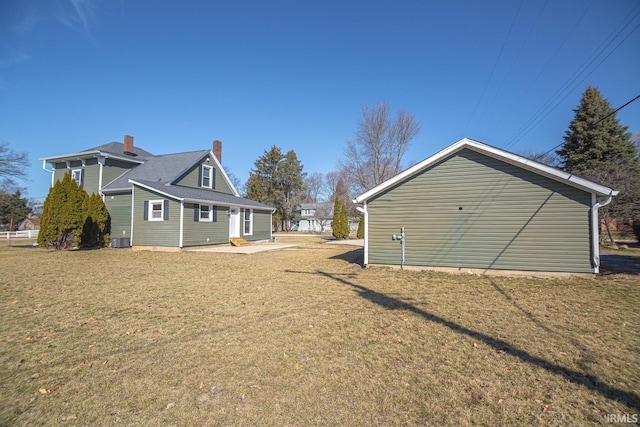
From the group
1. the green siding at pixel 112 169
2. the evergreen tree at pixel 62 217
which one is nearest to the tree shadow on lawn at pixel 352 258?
the evergreen tree at pixel 62 217

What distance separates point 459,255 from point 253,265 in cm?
720

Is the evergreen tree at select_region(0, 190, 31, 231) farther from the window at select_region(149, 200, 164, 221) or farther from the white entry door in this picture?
the white entry door

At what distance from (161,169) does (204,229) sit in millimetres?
6177

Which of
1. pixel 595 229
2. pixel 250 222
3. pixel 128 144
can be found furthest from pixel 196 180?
pixel 595 229

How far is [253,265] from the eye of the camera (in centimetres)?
1112

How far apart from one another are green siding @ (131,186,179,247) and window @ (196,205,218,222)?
140cm

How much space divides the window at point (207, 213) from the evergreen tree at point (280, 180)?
23.8 metres

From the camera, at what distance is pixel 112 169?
19.7 metres

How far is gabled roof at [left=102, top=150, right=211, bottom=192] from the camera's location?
61.1 feet

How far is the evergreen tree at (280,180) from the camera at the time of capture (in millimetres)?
43781

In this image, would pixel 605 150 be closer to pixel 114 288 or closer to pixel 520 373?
pixel 520 373

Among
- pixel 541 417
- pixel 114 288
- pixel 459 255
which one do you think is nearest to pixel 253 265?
pixel 114 288

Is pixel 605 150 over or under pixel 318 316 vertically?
over

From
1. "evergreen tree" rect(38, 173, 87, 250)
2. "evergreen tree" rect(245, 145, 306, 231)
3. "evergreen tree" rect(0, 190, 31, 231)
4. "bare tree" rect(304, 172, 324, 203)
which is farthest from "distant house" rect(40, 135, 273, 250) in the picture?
"bare tree" rect(304, 172, 324, 203)
